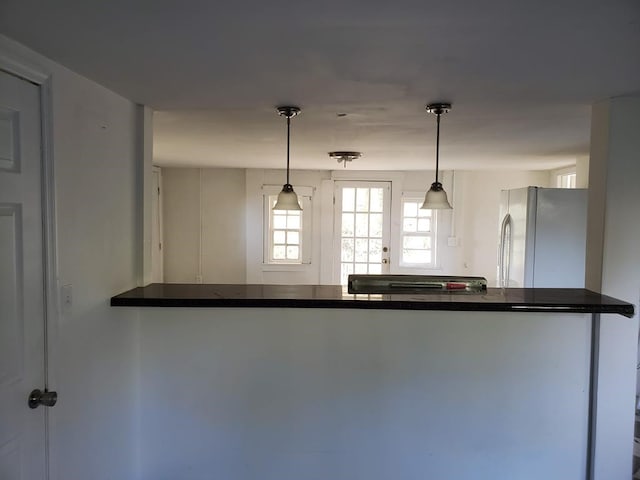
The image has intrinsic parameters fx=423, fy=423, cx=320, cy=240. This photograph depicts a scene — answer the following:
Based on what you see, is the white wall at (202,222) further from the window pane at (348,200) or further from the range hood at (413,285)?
the range hood at (413,285)

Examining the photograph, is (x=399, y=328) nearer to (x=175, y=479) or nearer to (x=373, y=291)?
(x=373, y=291)

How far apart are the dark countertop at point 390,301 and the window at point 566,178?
2.90 meters

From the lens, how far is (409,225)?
547 cm

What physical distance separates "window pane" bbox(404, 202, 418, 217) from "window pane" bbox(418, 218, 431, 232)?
0.11 meters

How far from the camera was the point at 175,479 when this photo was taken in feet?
6.94

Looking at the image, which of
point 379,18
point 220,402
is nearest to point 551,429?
point 220,402

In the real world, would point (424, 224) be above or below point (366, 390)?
above

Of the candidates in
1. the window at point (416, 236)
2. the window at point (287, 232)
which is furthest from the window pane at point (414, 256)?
the window at point (287, 232)

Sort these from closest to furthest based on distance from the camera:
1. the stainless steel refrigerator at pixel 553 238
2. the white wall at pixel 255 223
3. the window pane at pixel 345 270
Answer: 1. the stainless steel refrigerator at pixel 553 238
2. the white wall at pixel 255 223
3. the window pane at pixel 345 270

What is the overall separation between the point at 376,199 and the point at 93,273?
13.6ft

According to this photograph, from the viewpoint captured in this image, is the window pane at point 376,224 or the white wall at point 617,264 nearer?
the white wall at point 617,264

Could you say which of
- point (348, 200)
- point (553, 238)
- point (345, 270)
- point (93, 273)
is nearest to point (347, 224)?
point (348, 200)

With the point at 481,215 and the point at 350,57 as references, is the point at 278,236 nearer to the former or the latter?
the point at 481,215

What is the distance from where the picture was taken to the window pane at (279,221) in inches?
217
